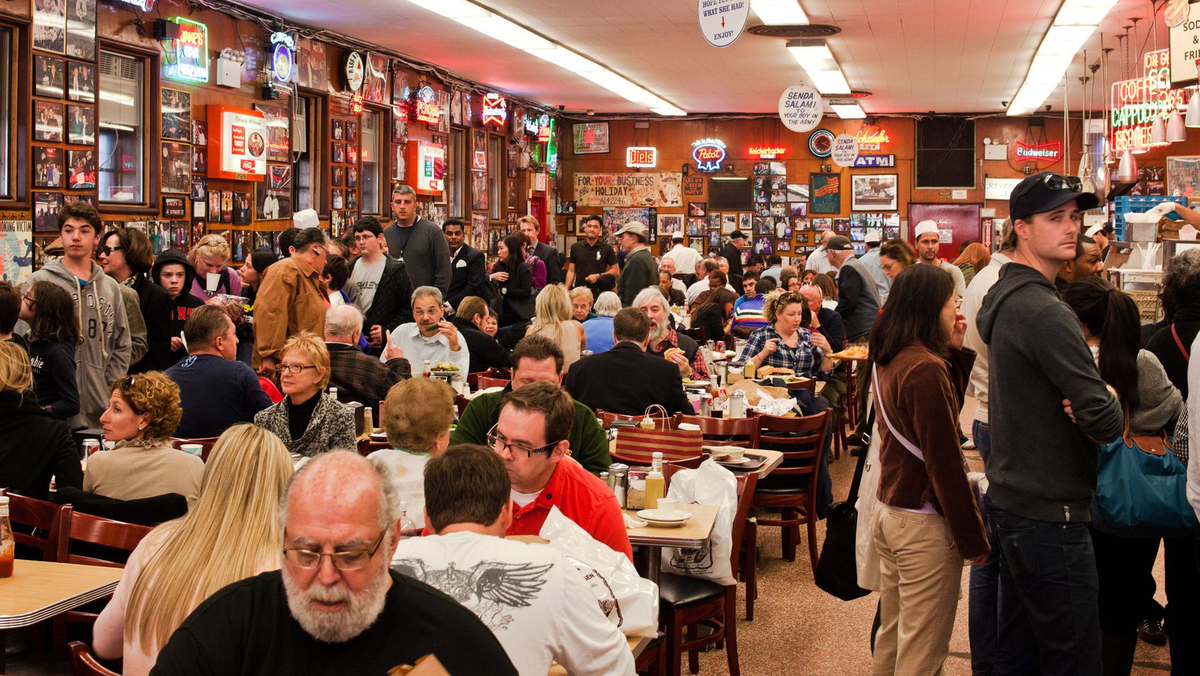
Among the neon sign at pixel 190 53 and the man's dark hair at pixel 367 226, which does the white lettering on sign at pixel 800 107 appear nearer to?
the neon sign at pixel 190 53

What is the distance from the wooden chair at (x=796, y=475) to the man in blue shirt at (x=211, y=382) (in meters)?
2.77

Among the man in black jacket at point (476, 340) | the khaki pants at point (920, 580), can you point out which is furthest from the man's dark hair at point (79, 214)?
the khaki pants at point (920, 580)

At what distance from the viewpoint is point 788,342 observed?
28.3ft

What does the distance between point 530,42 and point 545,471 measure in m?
10.6

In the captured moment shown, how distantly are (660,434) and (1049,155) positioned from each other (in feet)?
62.7

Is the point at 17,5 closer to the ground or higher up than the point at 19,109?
higher up

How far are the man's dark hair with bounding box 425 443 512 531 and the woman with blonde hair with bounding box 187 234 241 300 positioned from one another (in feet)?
19.7

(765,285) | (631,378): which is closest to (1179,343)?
(631,378)

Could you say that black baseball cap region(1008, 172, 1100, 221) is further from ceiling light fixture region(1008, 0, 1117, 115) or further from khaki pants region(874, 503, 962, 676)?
ceiling light fixture region(1008, 0, 1117, 115)

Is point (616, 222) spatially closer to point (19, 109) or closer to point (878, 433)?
point (19, 109)

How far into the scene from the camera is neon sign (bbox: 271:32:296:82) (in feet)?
38.9

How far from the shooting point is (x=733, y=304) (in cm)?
1184

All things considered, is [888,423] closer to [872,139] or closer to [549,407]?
[549,407]

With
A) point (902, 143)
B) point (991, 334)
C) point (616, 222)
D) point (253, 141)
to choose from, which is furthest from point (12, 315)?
point (902, 143)
